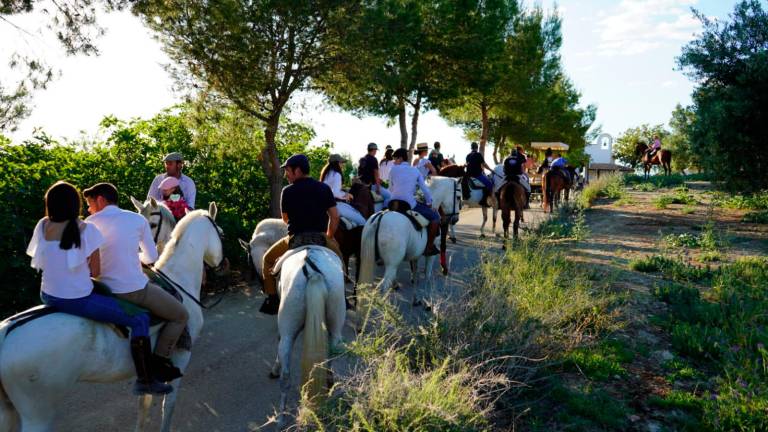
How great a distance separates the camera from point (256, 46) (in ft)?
41.2

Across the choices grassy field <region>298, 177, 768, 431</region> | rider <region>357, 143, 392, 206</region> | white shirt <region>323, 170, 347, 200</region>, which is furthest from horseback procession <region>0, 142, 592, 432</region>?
rider <region>357, 143, 392, 206</region>

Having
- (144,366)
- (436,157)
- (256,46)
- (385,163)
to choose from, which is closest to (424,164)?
(385,163)

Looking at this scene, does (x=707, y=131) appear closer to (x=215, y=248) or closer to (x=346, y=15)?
(x=346, y=15)

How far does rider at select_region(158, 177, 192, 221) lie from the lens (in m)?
8.05

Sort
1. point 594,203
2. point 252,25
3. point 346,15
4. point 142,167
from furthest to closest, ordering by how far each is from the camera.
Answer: point 594,203
point 346,15
point 252,25
point 142,167

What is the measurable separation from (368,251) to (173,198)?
3.01 meters

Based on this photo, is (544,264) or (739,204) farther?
(739,204)

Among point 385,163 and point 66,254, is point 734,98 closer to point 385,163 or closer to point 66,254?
point 385,163

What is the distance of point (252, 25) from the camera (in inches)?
495

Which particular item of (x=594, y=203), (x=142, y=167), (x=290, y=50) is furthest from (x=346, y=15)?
(x=594, y=203)

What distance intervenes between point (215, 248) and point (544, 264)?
5.54m

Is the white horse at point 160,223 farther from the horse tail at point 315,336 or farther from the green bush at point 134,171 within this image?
the horse tail at point 315,336

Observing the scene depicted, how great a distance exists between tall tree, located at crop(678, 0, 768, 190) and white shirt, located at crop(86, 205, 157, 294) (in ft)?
44.5

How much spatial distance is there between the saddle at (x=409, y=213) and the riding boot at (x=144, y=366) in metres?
5.02
